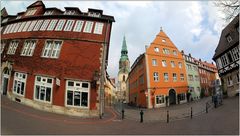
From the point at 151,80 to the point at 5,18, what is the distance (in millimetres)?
13292

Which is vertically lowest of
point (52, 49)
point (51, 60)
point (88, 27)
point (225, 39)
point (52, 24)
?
point (51, 60)

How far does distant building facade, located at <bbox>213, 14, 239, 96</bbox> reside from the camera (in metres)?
15.6

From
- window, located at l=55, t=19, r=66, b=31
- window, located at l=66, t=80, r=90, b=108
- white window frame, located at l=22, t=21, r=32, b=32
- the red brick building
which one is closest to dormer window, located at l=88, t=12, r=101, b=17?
the red brick building

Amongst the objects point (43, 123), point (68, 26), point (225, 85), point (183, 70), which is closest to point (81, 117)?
point (43, 123)

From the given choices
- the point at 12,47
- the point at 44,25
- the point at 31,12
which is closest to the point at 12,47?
A: the point at 12,47

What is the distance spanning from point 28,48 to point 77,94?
1.45m

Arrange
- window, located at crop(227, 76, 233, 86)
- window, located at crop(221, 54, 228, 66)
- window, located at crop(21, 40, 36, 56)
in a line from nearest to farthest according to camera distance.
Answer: window, located at crop(21, 40, 36, 56)
window, located at crop(227, 76, 233, 86)
window, located at crop(221, 54, 228, 66)

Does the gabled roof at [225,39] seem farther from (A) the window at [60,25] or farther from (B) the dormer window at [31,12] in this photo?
(B) the dormer window at [31,12]

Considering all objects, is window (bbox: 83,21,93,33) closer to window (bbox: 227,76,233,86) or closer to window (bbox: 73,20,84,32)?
Result: window (bbox: 73,20,84,32)

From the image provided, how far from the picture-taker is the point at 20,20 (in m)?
3.52

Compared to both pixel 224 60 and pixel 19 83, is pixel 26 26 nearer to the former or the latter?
pixel 19 83

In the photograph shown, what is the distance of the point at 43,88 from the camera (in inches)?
131

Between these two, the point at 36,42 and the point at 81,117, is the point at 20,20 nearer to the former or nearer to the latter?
the point at 36,42

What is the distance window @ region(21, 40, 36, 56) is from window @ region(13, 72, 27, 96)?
0.42 meters
